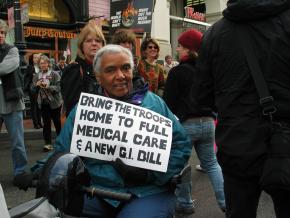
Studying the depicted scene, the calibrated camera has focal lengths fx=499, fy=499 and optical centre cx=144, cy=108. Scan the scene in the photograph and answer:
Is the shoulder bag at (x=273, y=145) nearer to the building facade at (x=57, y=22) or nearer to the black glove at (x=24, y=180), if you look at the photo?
the black glove at (x=24, y=180)

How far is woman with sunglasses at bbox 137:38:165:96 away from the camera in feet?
17.9

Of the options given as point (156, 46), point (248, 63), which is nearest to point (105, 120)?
point (248, 63)

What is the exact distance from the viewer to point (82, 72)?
12.4 ft

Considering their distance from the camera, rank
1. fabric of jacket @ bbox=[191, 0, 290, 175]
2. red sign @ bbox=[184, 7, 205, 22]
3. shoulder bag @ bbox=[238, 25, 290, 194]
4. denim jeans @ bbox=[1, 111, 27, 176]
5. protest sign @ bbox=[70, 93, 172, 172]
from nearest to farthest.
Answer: shoulder bag @ bbox=[238, 25, 290, 194] → fabric of jacket @ bbox=[191, 0, 290, 175] → protest sign @ bbox=[70, 93, 172, 172] → denim jeans @ bbox=[1, 111, 27, 176] → red sign @ bbox=[184, 7, 205, 22]

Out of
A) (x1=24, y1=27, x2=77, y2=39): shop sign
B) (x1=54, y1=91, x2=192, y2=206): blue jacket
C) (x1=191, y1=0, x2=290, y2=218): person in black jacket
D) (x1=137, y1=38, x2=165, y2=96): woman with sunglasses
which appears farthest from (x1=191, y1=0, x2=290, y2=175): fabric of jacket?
(x1=24, y1=27, x2=77, y2=39): shop sign

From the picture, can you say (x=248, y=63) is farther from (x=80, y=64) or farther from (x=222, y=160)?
(x=80, y=64)

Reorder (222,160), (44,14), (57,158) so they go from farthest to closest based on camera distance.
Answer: (44,14), (222,160), (57,158)

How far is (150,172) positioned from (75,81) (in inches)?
50.6

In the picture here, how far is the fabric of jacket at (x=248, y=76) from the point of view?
7.68 ft

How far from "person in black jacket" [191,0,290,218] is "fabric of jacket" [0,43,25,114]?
11.5 feet

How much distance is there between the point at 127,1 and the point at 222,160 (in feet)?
33.9

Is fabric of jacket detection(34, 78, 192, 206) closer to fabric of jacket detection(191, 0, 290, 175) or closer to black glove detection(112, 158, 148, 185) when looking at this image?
black glove detection(112, 158, 148, 185)

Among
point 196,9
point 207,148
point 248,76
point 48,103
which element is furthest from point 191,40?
point 196,9

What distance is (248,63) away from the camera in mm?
2375
